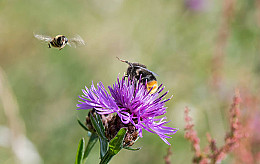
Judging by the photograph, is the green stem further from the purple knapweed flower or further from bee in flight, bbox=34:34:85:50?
bee in flight, bbox=34:34:85:50

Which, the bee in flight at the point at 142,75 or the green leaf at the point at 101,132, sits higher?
the bee in flight at the point at 142,75

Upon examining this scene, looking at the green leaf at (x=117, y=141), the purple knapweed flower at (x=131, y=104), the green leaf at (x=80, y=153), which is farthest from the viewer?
the purple knapweed flower at (x=131, y=104)

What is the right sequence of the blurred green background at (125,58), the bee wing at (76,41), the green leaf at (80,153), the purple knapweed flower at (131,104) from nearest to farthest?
the green leaf at (80,153), the purple knapweed flower at (131,104), the bee wing at (76,41), the blurred green background at (125,58)

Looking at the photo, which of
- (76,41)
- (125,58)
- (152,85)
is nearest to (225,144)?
(152,85)

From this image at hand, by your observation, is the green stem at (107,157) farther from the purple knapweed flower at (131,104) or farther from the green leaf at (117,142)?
the purple knapweed flower at (131,104)

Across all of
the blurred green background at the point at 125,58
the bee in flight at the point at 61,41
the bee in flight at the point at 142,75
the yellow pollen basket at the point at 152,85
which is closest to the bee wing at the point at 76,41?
the bee in flight at the point at 61,41

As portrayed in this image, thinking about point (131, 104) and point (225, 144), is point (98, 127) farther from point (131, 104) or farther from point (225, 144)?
point (225, 144)

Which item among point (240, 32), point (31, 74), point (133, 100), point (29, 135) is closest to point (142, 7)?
point (240, 32)

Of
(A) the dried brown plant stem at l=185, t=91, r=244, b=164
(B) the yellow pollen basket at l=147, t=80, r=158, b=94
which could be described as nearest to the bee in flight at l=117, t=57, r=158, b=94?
(B) the yellow pollen basket at l=147, t=80, r=158, b=94
